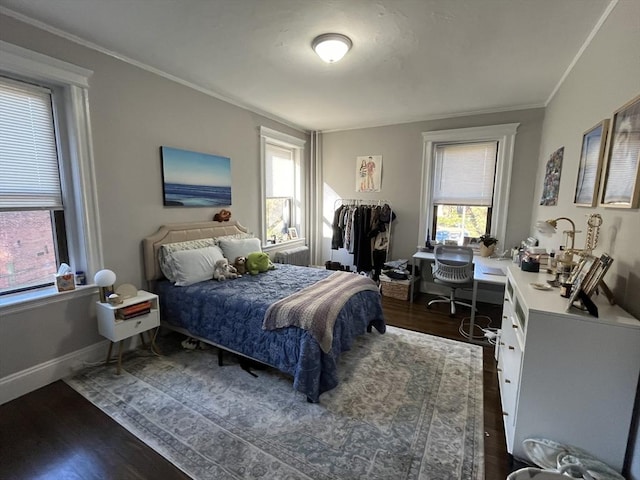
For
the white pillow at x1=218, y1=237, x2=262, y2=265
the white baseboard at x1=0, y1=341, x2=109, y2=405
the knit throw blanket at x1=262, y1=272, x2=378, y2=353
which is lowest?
the white baseboard at x1=0, y1=341, x2=109, y2=405

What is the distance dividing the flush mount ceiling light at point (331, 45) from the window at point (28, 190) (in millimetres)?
2081

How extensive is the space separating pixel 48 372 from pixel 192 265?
1.29 m

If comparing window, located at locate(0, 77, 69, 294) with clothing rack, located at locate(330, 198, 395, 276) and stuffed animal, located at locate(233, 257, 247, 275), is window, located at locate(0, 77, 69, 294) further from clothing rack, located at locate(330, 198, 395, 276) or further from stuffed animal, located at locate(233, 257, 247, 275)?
clothing rack, located at locate(330, 198, 395, 276)

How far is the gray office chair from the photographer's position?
135 inches

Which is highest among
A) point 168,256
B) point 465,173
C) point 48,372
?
point 465,173

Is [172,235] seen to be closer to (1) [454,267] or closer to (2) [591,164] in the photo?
(1) [454,267]

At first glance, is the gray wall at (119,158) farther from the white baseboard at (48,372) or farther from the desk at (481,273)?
the desk at (481,273)

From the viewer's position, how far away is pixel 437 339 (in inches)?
119

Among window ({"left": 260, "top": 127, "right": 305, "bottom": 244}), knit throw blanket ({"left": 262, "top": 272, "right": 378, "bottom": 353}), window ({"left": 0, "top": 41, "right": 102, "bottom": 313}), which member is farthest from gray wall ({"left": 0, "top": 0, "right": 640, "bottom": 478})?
knit throw blanket ({"left": 262, "top": 272, "right": 378, "bottom": 353})

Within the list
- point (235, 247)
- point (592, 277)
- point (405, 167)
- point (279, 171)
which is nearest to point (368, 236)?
point (405, 167)

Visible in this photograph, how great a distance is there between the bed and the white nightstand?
0.74 feet

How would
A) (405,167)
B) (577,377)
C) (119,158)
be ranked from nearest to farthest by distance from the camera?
(577,377) < (119,158) < (405,167)

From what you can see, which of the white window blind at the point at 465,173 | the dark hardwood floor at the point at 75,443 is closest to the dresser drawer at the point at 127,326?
the dark hardwood floor at the point at 75,443

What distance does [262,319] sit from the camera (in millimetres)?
2232
